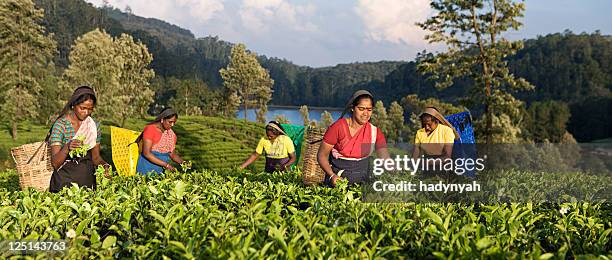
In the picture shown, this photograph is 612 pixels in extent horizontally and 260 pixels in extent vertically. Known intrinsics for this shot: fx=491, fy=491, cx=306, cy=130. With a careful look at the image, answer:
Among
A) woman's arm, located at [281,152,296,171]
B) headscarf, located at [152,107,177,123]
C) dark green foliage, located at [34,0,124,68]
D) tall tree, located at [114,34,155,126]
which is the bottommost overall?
woman's arm, located at [281,152,296,171]

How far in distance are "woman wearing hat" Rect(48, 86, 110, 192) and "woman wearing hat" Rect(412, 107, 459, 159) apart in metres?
4.03

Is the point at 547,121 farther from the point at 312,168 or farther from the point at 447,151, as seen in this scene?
the point at 312,168

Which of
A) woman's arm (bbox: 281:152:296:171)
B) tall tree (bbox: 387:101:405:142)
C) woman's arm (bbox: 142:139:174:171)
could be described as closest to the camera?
woman's arm (bbox: 142:139:174:171)

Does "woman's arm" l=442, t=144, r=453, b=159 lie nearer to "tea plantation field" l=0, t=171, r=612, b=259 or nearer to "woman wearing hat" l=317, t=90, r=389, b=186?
"woman wearing hat" l=317, t=90, r=389, b=186

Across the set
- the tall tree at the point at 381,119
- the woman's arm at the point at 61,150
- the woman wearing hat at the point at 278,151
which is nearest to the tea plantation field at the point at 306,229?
the woman's arm at the point at 61,150

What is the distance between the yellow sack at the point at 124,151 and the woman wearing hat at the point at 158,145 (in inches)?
21.7

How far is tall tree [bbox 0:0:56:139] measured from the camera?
30078mm

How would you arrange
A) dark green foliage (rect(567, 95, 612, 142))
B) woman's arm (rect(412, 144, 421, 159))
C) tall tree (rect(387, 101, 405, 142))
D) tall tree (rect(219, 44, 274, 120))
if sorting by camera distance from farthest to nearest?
dark green foliage (rect(567, 95, 612, 142)) < tall tree (rect(387, 101, 405, 142)) < tall tree (rect(219, 44, 274, 120)) < woman's arm (rect(412, 144, 421, 159))

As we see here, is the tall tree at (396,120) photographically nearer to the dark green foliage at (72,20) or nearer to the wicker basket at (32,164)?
the wicker basket at (32,164)

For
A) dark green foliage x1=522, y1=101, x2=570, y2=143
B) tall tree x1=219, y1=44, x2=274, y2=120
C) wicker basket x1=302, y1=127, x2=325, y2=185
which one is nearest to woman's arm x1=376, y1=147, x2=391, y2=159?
wicker basket x1=302, y1=127, x2=325, y2=185

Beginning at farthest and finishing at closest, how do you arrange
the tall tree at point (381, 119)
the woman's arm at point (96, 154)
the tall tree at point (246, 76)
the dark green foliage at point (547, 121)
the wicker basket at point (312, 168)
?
1. the dark green foliage at point (547, 121)
2. the tall tree at point (381, 119)
3. the tall tree at point (246, 76)
4. the wicker basket at point (312, 168)
5. the woman's arm at point (96, 154)

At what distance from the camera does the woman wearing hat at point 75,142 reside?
5633 millimetres

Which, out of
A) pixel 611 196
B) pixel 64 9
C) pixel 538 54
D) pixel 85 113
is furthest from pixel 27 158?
pixel 64 9

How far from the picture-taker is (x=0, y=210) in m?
4.02
